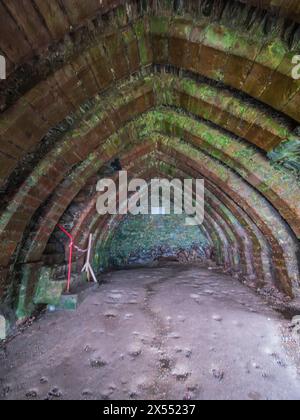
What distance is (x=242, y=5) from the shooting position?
1.99 m

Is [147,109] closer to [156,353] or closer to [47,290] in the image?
[156,353]

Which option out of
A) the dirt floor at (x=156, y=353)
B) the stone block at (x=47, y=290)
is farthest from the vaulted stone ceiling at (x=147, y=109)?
the dirt floor at (x=156, y=353)

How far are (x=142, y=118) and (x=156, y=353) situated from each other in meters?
4.01

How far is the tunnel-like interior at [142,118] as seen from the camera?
2088 millimetres

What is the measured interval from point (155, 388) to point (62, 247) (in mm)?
3828

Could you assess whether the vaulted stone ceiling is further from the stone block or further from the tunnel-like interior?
the stone block

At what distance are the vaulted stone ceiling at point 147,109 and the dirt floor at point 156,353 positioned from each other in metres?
1.01

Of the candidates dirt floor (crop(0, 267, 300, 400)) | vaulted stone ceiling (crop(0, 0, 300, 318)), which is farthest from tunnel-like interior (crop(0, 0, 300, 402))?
dirt floor (crop(0, 267, 300, 400))

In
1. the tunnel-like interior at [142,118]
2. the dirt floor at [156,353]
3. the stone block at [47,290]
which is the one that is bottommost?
the dirt floor at [156,353]

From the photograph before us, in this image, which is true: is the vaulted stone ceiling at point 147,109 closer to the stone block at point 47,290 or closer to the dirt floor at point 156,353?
the stone block at point 47,290

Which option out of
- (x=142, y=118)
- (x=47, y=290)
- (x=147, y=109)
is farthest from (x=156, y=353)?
(x=142, y=118)
